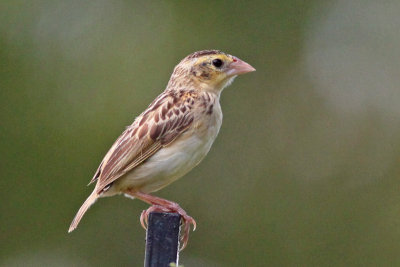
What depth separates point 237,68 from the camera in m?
7.75

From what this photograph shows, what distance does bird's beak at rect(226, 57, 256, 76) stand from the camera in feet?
25.4

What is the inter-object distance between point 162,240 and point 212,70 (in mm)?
2478

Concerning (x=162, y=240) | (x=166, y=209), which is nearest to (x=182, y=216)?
(x=166, y=209)

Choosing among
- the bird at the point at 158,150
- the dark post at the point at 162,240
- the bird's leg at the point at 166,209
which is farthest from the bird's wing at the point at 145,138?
the dark post at the point at 162,240

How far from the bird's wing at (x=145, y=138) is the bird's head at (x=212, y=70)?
32 cm

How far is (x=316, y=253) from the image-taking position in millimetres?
12859

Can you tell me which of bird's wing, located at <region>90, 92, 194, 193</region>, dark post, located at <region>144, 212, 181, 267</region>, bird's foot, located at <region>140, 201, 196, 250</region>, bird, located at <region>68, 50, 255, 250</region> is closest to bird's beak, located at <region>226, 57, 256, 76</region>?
bird, located at <region>68, 50, 255, 250</region>

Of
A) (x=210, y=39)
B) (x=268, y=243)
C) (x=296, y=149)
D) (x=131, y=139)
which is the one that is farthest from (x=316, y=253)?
(x=131, y=139)

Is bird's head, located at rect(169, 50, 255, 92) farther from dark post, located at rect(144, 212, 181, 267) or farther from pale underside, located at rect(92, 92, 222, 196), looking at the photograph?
dark post, located at rect(144, 212, 181, 267)

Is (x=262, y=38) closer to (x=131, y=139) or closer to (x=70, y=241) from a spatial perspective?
(x=70, y=241)

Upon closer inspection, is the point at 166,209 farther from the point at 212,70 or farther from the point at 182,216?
the point at 212,70

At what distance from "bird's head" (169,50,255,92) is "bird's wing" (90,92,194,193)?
316 mm

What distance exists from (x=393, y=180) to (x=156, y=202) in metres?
7.92

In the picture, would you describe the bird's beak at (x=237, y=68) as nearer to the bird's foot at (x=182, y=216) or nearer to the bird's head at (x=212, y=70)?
the bird's head at (x=212, y=70)
